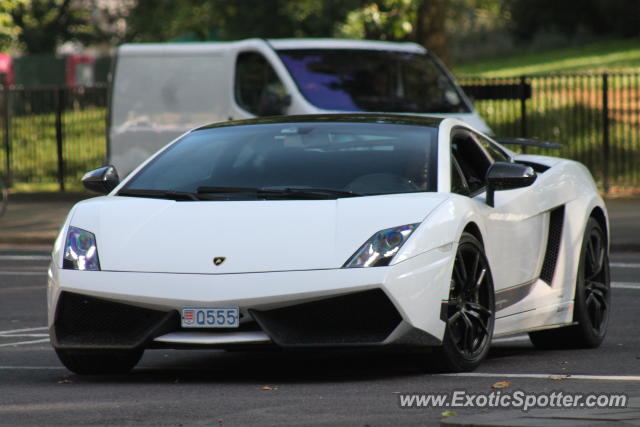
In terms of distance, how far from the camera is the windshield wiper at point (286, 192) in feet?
24.3

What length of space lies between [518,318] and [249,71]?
10318 mm

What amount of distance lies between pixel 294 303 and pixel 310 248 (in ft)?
0.90

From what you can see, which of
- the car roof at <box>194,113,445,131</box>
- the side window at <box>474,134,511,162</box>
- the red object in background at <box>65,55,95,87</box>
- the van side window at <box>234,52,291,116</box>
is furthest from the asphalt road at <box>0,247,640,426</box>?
the red object in background at <box>65,55,95,87</box>

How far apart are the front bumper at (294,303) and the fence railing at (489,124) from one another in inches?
629

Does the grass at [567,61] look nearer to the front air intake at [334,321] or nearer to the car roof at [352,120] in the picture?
the car roof at [352,120]

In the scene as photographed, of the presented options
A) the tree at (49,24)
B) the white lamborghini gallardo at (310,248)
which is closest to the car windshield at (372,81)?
the white lamborghini gallardo at (310,248)

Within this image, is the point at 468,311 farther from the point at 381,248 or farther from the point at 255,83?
the point at 255,83

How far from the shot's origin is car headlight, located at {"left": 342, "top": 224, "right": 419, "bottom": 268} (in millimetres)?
6793

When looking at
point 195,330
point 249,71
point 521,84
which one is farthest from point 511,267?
point 521,84

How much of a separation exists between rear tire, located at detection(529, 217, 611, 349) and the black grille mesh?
9.26 feet

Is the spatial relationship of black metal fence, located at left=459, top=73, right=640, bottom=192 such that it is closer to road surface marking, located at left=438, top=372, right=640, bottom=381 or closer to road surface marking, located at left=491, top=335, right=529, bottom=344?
road surface marking, located at left=491, top=335, right=529, bottom=344

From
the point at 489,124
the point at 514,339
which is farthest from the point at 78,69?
the point at 514,339

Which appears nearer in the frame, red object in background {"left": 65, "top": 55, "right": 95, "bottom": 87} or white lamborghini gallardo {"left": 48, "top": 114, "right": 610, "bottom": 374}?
white lamborghini gallardo {"left": 48, "top": 114, "right": 610, "bottom": 374}

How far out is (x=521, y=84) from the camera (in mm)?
22359
